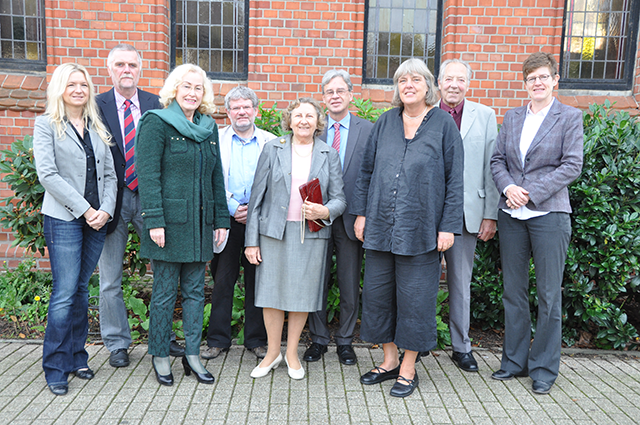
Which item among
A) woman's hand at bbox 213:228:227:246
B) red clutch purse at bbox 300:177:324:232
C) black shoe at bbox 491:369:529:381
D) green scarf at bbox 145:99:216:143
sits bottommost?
black shoe at bbox 491:369:529:381

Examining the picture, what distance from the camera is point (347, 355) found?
3852 mm

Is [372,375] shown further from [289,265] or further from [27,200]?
[27,200]

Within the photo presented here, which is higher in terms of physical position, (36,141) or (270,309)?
(36,141)

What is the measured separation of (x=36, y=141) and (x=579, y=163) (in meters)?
3.60

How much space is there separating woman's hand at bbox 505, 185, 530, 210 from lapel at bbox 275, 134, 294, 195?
1540 mm

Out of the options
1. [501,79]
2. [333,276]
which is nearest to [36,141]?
[333,276]

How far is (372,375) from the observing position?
3.53 metres

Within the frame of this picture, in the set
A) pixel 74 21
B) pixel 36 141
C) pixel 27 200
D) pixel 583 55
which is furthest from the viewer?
pixel 583 55

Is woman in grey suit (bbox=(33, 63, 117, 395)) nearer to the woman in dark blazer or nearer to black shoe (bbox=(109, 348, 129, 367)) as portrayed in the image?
black shoe (bbox=(109, 348, 129, 367))

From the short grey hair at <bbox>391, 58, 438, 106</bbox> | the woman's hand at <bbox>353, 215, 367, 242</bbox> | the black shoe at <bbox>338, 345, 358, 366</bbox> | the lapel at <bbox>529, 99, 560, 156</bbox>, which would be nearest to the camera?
the short grey hair at <bbox>391, 58, 438, 106</bbox>

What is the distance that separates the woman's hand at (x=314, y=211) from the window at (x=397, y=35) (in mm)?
3175

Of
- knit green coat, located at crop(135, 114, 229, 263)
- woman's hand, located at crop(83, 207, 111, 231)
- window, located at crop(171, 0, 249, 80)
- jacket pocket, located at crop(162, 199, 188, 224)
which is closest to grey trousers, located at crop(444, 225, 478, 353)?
knit green coat, located at crop(135, 114, 229, 263)

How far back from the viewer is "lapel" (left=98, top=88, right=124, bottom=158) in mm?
3668

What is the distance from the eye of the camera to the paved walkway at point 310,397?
3.00 m
